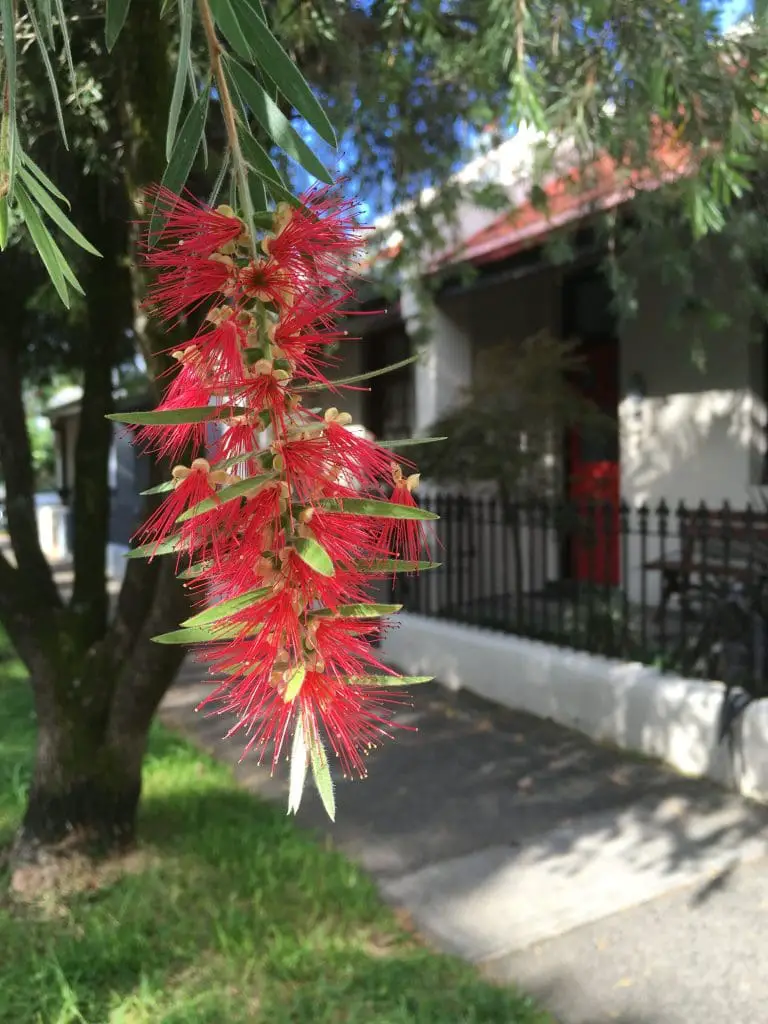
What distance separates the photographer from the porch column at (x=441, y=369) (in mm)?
8531

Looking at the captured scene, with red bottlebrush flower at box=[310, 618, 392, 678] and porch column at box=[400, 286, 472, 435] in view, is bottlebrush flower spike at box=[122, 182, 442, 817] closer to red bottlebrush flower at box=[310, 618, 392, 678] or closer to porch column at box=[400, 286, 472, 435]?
red bottlebrush flower at box=[310, 618, 392, 678]

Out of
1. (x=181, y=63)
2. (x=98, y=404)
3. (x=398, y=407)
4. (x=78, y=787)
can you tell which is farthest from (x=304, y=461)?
(x=398, y=407)

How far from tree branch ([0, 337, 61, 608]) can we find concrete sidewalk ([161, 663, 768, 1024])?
171cm

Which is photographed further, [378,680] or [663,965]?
[663,965]

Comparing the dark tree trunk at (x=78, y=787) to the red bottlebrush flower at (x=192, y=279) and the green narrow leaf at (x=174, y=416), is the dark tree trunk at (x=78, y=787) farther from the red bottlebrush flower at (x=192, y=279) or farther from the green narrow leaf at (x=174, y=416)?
the green narrow leaf at (x=174, y=416)

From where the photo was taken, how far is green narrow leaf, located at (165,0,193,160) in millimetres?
1107

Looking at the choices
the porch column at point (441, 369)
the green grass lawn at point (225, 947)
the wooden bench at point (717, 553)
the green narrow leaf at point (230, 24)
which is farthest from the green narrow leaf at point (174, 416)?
the porch column at point (441, 369)

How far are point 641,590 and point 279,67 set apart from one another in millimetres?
5268

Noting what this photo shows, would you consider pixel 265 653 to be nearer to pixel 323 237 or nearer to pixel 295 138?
pixel 323 237

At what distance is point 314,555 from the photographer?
0.84 meters

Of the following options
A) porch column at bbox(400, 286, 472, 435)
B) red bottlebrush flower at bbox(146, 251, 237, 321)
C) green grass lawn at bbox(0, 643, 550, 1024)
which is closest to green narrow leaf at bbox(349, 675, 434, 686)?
red bottlebrush flower at bbox(146, 251, 237, 321)

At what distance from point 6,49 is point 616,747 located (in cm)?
509

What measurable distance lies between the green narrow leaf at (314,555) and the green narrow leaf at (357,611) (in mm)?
99

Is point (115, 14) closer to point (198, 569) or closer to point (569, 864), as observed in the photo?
point (198, 569)
